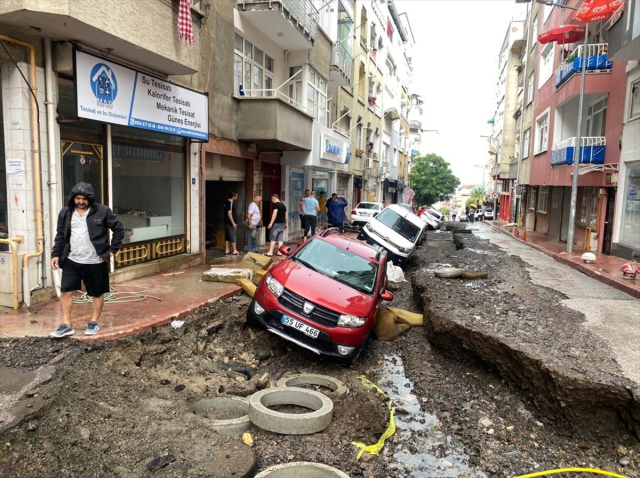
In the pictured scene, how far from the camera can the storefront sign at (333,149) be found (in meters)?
→ 17.2

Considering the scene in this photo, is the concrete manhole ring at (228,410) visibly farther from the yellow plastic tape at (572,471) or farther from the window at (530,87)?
the window at (530,87)

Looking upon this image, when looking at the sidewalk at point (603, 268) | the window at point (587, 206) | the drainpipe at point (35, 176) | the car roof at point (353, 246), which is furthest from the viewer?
the window at point (587, 206)

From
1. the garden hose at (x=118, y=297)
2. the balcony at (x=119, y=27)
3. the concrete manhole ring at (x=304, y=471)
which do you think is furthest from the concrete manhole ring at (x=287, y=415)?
the balcony at (x=119, y=27)

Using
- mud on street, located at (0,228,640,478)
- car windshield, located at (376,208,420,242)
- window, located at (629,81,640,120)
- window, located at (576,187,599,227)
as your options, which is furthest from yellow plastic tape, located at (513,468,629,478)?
window, located at (576,187,599,227)

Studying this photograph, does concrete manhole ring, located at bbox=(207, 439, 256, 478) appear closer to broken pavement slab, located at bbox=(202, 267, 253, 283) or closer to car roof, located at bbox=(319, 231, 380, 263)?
car roof, located at bbox=(319, 231, 380, 263)

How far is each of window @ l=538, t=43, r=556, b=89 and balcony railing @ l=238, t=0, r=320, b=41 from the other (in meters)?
12.3

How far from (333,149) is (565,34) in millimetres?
9746

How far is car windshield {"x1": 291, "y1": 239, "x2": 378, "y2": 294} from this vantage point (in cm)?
697

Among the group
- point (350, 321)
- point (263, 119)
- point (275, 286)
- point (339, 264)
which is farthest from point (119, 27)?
point (263, 119)

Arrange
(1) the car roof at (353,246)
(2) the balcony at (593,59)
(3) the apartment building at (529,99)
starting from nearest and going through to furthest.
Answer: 1. (1) the car roof at (353,246)
2. (2) the balcony at (593,59)
3. (3) the apartment building at (529,99)

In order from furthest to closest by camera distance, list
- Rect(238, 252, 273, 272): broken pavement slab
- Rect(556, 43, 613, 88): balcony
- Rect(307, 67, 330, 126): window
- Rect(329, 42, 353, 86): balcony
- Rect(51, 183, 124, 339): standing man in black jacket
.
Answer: Rect(329, 42, 353, 86): balcony, Rect(307, 67, 330, 126): window, Rect(556, 43, 613, 88): balcony, Rect(238, 252, 273, 272): broken pavement slab, Rect(51, 183, 124, 339): standing man in black jacket

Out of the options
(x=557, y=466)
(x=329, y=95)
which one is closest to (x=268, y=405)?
(x=557, y=466)

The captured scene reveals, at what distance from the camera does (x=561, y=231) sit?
22.1m

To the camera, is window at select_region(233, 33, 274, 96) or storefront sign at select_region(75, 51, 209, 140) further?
window at select_region(233, 33, 274, 96)
